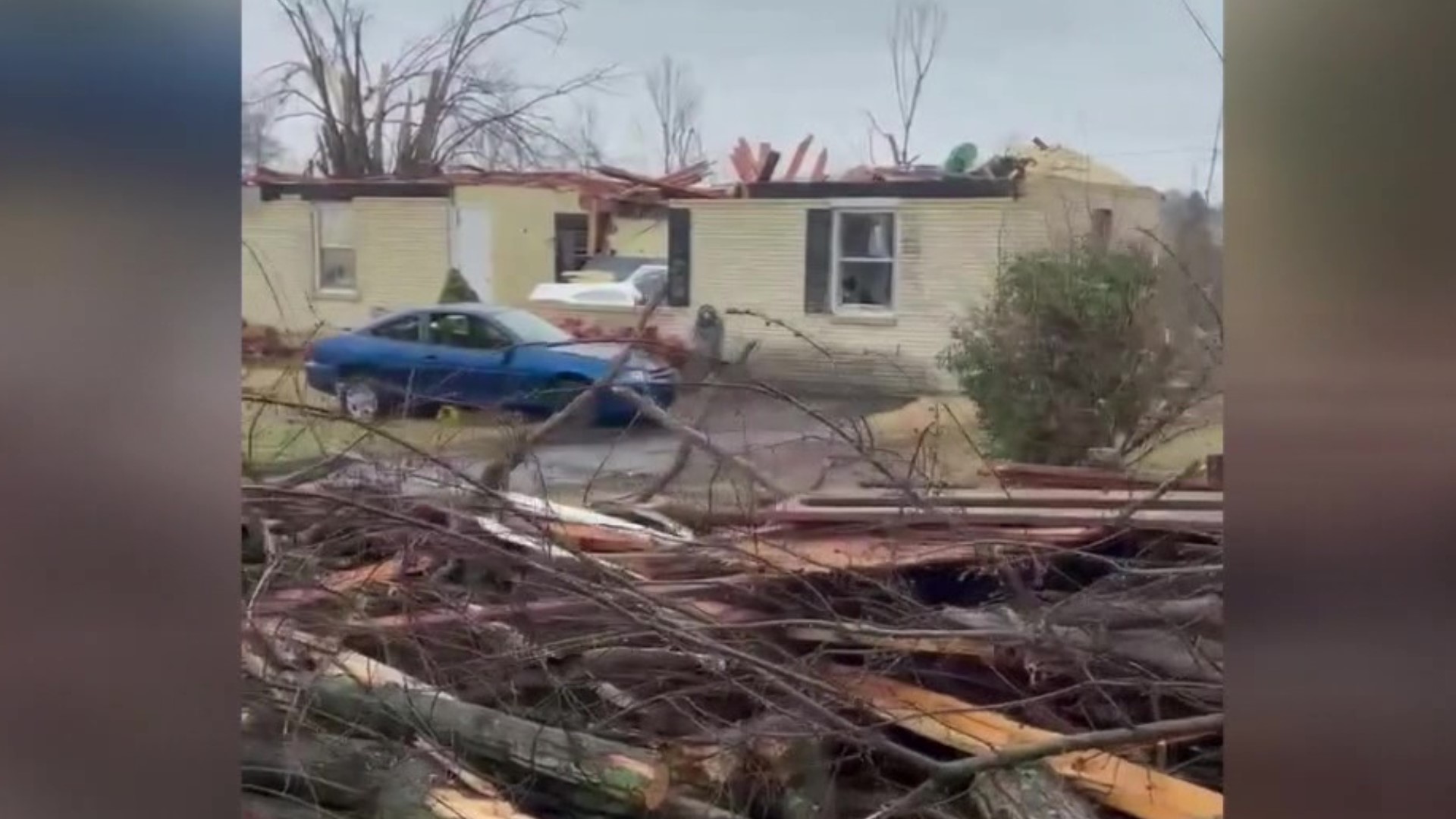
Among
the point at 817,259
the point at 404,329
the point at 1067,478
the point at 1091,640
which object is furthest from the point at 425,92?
the point at 1091,640

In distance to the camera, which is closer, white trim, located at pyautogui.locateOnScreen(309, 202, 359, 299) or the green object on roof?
the green object on roof

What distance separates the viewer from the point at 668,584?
1486 millimetres

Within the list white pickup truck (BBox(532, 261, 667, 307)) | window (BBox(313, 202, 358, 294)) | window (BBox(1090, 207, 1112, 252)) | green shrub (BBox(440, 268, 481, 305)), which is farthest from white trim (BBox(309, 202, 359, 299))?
window (BBox(1090, 207, 1112, 252))

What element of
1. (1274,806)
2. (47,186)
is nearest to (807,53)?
(47,186)

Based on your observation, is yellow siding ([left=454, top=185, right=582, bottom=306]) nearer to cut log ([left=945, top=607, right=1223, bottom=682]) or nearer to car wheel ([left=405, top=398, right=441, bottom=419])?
car wheel ([left=405, top=398, right=441, bottom=419])

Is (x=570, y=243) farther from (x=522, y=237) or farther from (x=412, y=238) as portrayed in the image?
(x=412, y=238)

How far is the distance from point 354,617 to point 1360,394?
42.6 inches

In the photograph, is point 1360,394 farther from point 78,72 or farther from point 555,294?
point 78,72

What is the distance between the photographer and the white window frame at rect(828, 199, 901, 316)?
4.62 ft

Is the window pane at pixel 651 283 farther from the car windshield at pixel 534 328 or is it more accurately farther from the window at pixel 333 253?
the window at pixel 333 253

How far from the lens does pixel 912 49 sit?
1391 mm

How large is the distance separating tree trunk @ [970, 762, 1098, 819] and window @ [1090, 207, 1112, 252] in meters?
0.55

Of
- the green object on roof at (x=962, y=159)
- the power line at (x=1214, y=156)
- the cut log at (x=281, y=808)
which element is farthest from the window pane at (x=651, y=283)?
the cut log at (x=281, y=808)

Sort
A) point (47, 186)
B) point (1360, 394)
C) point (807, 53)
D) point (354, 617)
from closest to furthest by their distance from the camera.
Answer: point (1360, 394) → point (47, 186) → point (807, 53) → point (354, 617)
